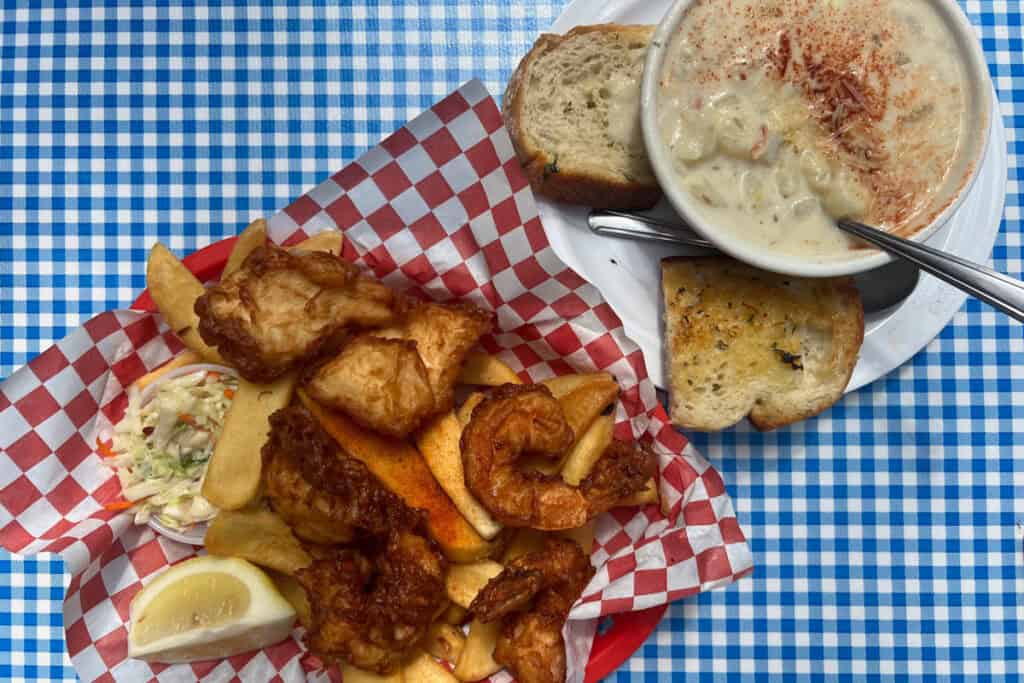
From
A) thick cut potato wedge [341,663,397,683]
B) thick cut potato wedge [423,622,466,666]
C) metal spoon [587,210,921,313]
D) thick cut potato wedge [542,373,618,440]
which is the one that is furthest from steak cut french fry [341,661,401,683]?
metal spoon [587,210,921,313]

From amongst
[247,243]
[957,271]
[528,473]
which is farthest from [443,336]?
[957,271]

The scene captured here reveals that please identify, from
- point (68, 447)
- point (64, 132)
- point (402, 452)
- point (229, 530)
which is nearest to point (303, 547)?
point (229, 530)

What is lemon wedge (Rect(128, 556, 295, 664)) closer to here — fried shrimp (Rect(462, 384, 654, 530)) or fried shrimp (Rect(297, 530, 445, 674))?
fried shrimp (Rect(297, 530, 445, 674))

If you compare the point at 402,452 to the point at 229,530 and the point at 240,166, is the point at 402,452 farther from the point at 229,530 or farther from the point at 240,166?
the point at 240,166

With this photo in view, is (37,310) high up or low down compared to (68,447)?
up

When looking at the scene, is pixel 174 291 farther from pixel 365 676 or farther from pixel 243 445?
pixel 365 676

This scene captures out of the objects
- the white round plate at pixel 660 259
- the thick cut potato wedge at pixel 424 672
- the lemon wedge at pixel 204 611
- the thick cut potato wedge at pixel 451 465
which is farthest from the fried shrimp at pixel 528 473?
the lemon wedge at pixel 204 611
